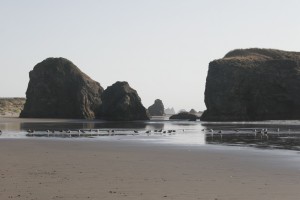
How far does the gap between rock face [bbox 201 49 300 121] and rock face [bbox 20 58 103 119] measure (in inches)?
2275

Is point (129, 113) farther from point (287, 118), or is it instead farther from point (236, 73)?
point (287, 118)

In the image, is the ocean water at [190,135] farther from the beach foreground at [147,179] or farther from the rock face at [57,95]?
the rock face at [57,95]

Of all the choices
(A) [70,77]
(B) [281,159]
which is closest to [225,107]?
(A) [70,77]

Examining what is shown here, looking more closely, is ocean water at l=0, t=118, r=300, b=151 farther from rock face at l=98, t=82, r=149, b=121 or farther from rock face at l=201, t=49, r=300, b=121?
rock face at l=98, t=82, r=149, b=121

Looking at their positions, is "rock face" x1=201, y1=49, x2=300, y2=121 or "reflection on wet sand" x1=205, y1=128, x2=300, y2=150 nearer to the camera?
"reflection on wet sand" x1=205, y1=128, x2=300, y2=150

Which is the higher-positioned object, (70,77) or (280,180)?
(70,77)

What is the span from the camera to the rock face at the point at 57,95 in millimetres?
187750

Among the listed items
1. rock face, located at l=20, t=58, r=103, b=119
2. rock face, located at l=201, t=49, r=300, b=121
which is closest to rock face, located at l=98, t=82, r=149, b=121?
rock face, located at l=20, t=58, r=103, b=119

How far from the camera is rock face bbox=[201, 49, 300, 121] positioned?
488 ft

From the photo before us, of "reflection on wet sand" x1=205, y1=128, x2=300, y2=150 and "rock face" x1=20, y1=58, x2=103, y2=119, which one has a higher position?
"rock face" x1=20, y1=58, x2=103, y2=119

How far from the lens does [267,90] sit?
152 metres

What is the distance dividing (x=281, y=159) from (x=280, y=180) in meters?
8.39

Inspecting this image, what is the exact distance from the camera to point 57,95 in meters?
193

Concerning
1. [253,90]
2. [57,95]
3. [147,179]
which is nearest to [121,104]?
[253,90]
